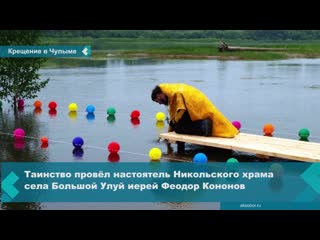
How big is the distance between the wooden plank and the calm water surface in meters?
0.34

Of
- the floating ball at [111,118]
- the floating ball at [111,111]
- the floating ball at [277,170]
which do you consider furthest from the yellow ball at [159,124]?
the floating ball at [277,170]

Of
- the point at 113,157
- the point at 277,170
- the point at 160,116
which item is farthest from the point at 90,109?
the point at 277,170

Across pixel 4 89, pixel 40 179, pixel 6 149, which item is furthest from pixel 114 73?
pixel 40 179

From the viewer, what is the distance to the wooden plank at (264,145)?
10.6m

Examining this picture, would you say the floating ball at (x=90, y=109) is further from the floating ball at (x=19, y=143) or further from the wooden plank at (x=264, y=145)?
the wooden plank at (x=264, y=145)

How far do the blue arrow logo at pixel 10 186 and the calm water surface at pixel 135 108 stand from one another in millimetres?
451

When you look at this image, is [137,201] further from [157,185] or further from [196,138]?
[196,138]

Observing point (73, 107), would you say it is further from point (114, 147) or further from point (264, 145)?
point (264, 145)

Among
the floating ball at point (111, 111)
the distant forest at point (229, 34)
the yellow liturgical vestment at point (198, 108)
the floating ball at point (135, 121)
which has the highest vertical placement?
the distant forest at point (229, 34)

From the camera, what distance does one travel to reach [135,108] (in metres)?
18.9

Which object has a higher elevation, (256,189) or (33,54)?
(33,54)

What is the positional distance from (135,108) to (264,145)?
26.4ft

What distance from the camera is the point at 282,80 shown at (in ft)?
87.7

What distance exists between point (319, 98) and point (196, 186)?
11.7m
